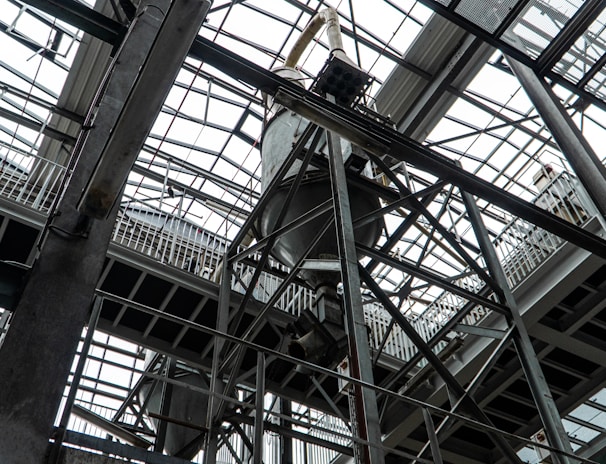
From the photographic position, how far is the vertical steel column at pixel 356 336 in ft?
21.2

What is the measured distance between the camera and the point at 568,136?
1084 centimetres

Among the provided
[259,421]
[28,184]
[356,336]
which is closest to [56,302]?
[259,421]

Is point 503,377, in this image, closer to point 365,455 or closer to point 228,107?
point 365,455

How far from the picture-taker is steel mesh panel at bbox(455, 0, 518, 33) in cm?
1077

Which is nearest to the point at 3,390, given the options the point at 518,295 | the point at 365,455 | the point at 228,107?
the point at 365,455

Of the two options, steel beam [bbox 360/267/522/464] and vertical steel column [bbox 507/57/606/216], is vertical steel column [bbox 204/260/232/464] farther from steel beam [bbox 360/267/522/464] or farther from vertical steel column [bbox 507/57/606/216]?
vertical steel column [bbox 507/57/606/216]

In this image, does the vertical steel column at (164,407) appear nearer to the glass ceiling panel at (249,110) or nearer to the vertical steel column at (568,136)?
the glass ceiling panel at (249,110)

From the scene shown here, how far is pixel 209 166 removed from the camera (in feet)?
82.1

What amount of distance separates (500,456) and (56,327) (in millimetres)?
14785

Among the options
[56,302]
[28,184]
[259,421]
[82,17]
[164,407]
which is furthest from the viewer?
[28,184]

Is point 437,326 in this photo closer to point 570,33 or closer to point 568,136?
point 568,136

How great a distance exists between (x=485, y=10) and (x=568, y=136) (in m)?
2.68

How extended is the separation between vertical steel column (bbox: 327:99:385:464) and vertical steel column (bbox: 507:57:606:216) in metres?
4.19

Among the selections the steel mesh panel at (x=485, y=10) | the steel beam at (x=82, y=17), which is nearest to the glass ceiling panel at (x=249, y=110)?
the steel mesh panel at (x=485, y=10)
